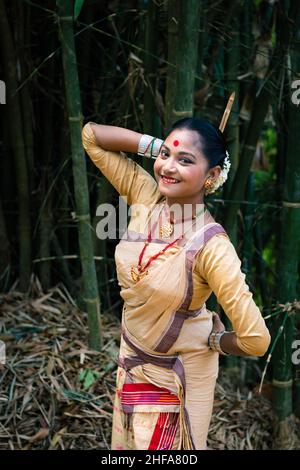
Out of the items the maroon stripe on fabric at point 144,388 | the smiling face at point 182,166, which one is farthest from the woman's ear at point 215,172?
the maroon stripe on fabric at point 144,388

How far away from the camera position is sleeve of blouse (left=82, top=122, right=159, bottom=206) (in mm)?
1887

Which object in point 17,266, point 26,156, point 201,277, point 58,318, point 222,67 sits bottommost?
point 58,318

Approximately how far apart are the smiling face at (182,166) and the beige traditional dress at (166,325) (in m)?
0.10

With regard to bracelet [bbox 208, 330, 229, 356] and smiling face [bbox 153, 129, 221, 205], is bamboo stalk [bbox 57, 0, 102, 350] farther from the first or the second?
bracelet [bbox 208, 330, 229, 356]

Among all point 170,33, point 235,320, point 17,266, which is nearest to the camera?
point 235,320

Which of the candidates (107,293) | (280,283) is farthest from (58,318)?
(280,283)

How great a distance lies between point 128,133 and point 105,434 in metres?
1.18

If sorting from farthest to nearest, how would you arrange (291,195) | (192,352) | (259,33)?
(259,33) → (291,195) → (192,352)

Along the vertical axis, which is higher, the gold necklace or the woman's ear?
the woman's ear

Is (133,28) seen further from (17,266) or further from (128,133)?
(17,266)

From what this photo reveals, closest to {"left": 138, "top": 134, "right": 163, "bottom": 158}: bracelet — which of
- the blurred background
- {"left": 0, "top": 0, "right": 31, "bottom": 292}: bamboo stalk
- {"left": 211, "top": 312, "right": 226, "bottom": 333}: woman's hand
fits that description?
the blurred background

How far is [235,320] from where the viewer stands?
5.35ft

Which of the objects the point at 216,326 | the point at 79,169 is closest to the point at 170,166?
the point at 216,326

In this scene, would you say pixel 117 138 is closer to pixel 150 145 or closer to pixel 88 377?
pixel 150 145
